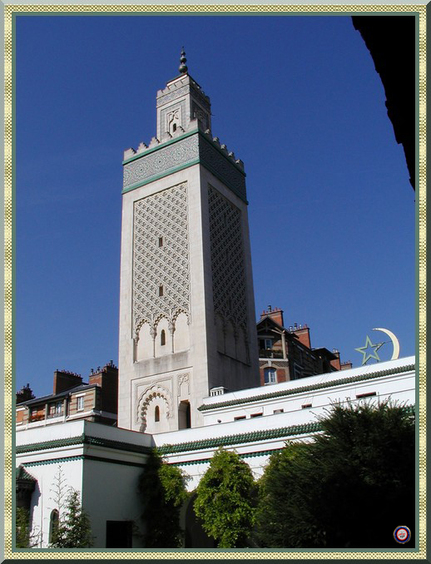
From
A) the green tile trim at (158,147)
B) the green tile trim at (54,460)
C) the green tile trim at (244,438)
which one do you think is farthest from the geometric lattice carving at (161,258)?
the green tile trim at (54,460)

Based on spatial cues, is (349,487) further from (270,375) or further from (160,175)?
(270,375)

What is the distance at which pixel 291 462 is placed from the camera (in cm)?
1400

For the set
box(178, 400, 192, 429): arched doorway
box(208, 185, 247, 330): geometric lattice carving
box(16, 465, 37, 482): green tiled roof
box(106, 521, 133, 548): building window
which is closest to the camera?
box(106, 521, 133, 548): building window

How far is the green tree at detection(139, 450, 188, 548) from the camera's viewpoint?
17359 millimetres

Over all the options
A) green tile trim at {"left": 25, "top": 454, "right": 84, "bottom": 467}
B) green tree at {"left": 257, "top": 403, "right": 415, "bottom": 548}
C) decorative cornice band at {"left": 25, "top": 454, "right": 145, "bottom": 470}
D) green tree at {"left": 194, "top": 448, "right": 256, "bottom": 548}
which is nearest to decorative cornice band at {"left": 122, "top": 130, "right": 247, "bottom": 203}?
decorative cornice band at {"left": 25, "top": 454, "right": 145, "bottom": 470}

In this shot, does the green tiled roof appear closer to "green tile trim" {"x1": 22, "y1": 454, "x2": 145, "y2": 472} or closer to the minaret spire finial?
"green tile trim" {"x1": 22, "y1": 454, "x2": 145, "y2": 472}

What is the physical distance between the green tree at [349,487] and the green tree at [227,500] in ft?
8.54

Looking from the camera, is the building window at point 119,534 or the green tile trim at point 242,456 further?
the green tile trim at point 242,456

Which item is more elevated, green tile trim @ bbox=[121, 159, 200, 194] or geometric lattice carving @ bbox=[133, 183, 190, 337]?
green tile trim @ bbox=[121, 159, 200, 194]

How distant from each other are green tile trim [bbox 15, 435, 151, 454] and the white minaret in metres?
3.69

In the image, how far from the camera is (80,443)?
54.2ft

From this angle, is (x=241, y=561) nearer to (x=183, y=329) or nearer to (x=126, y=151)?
(x=183, y=329)

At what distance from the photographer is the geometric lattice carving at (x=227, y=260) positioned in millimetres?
24234

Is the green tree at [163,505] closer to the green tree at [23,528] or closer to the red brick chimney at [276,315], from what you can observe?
the green tree at [23,528]
